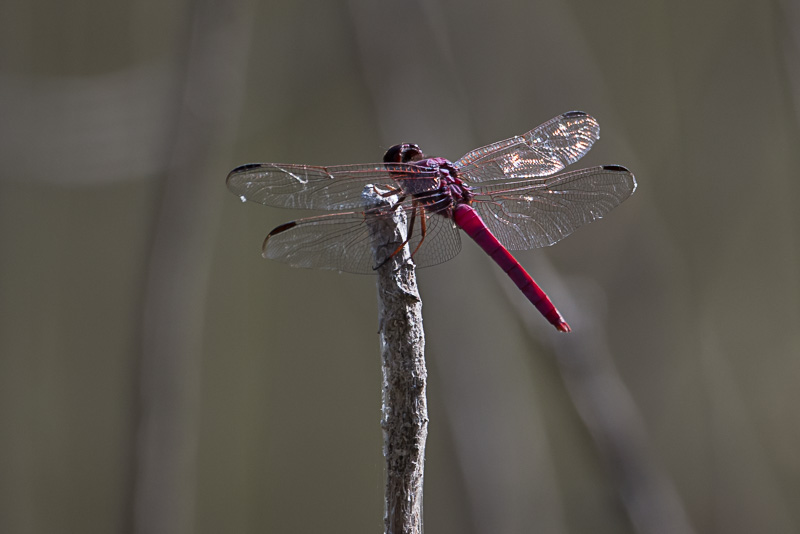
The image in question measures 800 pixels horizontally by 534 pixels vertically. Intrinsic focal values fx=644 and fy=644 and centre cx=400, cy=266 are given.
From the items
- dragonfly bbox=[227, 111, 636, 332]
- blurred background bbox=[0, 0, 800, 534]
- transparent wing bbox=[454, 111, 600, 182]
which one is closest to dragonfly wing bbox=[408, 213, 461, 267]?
dragonfly bbox=[227, 111, 636, 332]

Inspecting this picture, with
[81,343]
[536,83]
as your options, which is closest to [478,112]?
[536,83]

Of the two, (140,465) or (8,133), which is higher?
(8,133)

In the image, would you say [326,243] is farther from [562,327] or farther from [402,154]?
[562,327]

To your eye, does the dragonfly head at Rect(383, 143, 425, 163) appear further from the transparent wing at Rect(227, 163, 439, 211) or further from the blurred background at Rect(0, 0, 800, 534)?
the blurred background at Rect(0, 0, 800, 534)

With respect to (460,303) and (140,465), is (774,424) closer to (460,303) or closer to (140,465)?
(460,303)

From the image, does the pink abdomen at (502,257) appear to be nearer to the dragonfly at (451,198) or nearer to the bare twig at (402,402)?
the dragonfly at (451,198)

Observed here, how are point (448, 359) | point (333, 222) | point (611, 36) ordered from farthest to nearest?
point (611, 36)
point (448, 359)
point (333, 222)
